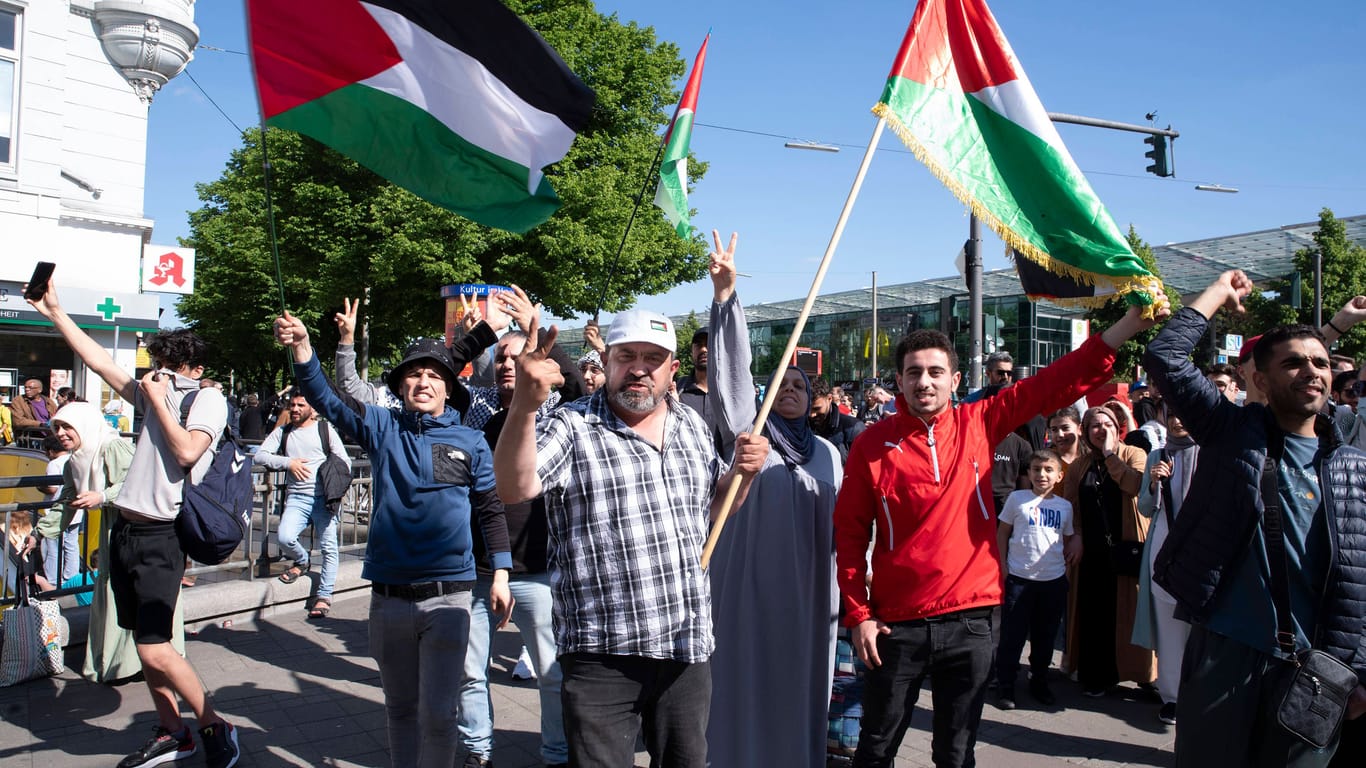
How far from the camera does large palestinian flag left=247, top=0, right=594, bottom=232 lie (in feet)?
12.6

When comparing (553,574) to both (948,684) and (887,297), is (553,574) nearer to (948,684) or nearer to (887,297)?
(948,684)

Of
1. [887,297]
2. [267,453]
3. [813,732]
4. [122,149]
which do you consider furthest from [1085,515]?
[887,297]

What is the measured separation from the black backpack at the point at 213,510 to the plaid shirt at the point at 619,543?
8.06 ft

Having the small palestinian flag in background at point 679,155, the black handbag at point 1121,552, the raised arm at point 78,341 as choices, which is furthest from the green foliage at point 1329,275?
the raised arm at point 78,341

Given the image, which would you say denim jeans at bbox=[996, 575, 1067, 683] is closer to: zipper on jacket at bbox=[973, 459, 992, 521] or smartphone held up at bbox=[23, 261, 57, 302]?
zipper on jacket at bbox=[973, 459, 992, 521]

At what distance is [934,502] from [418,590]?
2095 mm

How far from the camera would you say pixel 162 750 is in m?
4.33

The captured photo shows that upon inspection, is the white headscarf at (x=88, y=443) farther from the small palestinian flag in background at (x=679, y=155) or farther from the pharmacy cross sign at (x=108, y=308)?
the pharmacy cross sign at (x=108, y=308)

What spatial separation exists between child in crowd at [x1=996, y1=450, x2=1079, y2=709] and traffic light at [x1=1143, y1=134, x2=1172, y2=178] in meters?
9.05


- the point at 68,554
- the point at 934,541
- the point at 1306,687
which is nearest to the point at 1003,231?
the point at 934,541

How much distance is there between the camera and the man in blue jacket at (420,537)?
3.71m

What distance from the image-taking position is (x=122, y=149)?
18422mm

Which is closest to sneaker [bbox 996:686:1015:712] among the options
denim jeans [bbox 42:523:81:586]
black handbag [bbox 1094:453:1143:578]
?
black handbag [bbox 1094:453:1143:578]

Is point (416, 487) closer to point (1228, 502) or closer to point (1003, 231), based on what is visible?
point (1003, 231)
